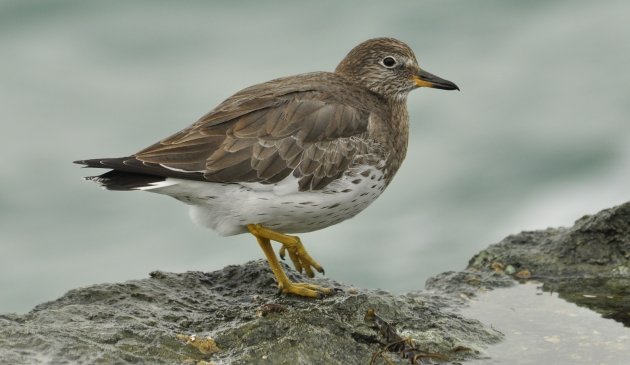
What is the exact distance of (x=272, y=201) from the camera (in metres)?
7.20

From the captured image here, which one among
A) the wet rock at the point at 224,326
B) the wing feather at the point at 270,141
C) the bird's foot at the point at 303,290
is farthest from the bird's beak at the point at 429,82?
the bird's foot at the point at 303,290

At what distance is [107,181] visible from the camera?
7.05 meters

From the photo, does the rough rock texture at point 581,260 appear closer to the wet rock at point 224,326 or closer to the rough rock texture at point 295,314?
the rough rock texture at point 295,314

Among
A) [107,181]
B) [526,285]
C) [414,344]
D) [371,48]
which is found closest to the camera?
[414,344]

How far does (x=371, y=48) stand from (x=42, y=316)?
4167 millimetres

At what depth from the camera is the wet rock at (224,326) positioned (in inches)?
223

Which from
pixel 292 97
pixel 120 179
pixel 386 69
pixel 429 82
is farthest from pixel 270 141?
pixel 429 82

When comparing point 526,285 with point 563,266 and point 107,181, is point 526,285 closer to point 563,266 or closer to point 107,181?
point 563,266

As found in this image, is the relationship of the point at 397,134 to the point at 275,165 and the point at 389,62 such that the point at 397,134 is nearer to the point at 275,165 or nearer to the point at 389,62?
the point at 389,62

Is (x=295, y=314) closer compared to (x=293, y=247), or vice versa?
(x=295, y=314)

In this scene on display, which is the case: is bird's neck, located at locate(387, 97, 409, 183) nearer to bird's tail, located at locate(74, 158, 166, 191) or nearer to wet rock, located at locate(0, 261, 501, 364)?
wet rock, located at locate(0, 261, 501, 364)

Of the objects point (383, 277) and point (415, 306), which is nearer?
point (415, 306)

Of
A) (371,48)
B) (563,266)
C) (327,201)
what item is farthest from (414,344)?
(371,48)

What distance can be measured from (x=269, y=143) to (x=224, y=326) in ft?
5.31
